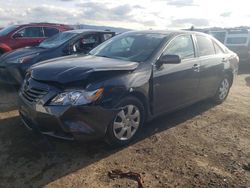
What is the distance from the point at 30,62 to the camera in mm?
7152

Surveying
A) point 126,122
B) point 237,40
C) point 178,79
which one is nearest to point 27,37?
point 178,79

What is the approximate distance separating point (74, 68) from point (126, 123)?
1053mm

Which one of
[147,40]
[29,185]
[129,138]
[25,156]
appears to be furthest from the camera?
[147,40]

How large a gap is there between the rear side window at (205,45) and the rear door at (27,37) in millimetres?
6070

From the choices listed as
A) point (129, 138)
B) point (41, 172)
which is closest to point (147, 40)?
point (129, 138)

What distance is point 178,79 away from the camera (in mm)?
5195

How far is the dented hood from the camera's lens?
4051 mm

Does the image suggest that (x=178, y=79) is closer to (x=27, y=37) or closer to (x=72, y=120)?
(x=72, y=120)

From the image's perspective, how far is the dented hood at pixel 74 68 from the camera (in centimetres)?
405

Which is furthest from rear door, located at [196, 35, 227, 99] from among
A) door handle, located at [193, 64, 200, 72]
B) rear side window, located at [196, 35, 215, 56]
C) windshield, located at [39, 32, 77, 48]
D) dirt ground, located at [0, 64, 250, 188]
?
windshield, located at [39, 32, 77, 48]

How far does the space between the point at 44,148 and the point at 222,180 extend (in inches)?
92.8

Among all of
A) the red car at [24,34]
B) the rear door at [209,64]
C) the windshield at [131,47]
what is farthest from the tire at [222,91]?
the red car at [24,34]

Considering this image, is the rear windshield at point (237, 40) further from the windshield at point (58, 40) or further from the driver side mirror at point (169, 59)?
the driver side mirror at point (169, 59)

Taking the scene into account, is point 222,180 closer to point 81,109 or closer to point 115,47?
point 81,109
